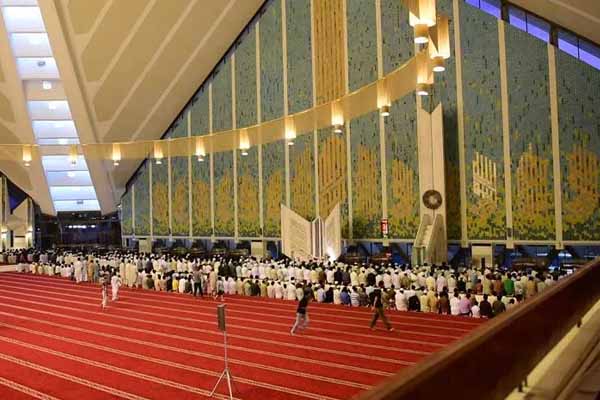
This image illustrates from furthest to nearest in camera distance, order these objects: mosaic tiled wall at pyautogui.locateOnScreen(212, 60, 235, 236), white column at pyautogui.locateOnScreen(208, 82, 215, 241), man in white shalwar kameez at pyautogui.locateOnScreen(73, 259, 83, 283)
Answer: white column at pyautogui.locateOnScreen(208, 82, 215, 241), mosaic tiled wall at pyautogui.locateOnScreen(212, 60, 235, 236), man in white shalwar kameez at pyautogui.locateOnScreen(73, 259, 83, 283)

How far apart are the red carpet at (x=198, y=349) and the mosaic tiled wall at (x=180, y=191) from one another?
13084 millimetres

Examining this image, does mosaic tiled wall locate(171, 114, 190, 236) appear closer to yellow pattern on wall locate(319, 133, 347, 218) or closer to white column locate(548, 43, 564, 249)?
yellow pattern on wall locate(319, 133, 347, 218)

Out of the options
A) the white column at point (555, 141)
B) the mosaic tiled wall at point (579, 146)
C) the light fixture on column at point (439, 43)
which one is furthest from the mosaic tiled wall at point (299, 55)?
the light fixture on column at point (439, 43)

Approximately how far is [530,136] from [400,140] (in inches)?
158

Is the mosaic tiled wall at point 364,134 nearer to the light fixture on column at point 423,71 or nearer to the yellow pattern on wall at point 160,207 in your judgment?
the light fixture on column at point 423,71

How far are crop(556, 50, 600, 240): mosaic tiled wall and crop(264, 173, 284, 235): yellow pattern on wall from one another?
33.8ft

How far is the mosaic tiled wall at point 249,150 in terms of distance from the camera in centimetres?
2356

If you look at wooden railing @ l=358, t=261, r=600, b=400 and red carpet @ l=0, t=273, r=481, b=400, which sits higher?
wooden railing @ l=358, t=261, r=600, b=400

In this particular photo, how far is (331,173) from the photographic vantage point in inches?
813

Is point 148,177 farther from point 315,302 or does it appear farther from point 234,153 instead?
point 315,302

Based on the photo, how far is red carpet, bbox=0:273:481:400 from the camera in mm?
6844

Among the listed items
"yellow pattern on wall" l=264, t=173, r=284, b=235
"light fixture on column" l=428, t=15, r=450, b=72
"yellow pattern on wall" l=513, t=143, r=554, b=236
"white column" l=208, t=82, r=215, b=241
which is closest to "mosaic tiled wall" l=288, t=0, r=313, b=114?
"yellow pattern on wall" l=264, t=173, r=284, b=235

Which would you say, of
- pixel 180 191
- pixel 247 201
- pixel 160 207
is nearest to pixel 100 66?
Answer: pixel 180 191

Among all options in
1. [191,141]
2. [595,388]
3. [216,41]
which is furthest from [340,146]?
[595,388]
